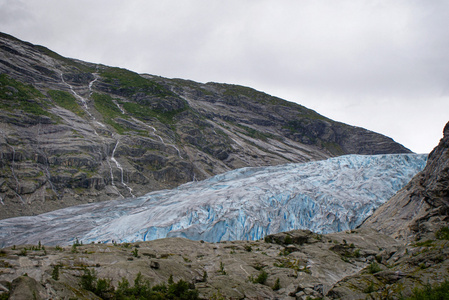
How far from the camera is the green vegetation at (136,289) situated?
10.5 m

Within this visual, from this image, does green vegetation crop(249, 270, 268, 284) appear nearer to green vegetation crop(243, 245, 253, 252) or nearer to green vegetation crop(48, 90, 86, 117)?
green vegetation crop(243, 245, 253, 252)

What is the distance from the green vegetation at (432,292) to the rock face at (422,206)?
1022 cm

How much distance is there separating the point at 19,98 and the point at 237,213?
57.9 metres

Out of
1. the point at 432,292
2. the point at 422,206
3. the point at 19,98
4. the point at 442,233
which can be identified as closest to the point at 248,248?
the point at 432,292

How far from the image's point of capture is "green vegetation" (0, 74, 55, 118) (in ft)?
203

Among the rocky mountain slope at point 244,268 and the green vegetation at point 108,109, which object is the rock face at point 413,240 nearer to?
the rocky mountain slope at point 244,268

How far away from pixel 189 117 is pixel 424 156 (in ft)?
208

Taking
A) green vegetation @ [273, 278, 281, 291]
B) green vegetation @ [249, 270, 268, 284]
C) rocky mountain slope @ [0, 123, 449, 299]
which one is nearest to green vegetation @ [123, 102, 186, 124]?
Answer: rocky mountain slope @ [0, 123, 449, 299]

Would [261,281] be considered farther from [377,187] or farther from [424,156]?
[424,156]

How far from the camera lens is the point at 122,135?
69.4 metres

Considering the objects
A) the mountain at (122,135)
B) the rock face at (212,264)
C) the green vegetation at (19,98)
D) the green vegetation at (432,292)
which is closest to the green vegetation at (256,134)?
the mountain at (122,135)

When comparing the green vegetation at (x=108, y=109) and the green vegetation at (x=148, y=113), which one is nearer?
the green vegetation at (x=108, y=109)

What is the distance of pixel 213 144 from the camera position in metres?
83.9

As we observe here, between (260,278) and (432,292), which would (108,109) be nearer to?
(260,278)
